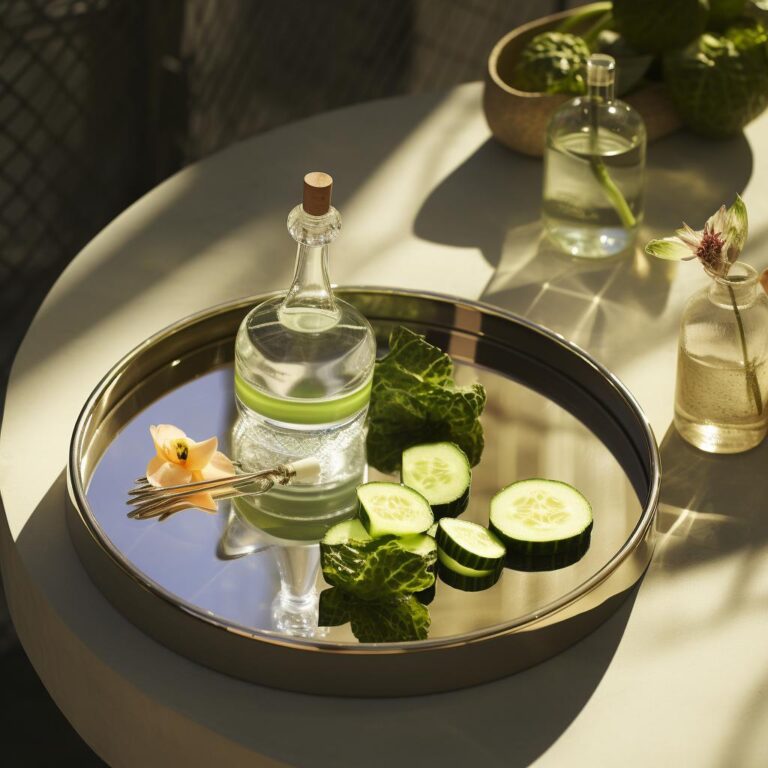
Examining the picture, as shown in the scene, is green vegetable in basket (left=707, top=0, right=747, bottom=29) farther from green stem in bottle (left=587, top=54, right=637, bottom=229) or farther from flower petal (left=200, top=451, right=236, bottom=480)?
flower petal (left=200, top=451, right=236, bottom=480)

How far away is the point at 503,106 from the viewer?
1.33m

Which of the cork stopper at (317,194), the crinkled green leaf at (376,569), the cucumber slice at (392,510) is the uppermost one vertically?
the cork stopper at (317,194)

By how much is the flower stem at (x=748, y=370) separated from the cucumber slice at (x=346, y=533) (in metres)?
0.33

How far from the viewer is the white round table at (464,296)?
0.74 meters

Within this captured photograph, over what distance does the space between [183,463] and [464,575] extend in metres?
0.23

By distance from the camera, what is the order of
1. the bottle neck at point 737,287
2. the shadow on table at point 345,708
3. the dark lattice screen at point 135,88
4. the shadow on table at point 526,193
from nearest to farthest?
the shadow on table at point 345,708 < the bottle neck at point 737,287 < the shadow on table at point 526,193 < the dark lattice screen at point 135,88

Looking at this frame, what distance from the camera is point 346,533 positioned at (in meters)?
0.84

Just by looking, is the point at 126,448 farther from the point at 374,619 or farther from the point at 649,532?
the point at 649,532

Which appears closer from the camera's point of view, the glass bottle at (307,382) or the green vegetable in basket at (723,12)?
the glass bottle at (307,382)

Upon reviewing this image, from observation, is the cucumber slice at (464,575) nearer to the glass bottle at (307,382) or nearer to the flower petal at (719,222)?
the glass bottle at (307,382)

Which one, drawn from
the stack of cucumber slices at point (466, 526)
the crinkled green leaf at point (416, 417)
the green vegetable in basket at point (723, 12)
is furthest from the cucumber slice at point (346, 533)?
the green vegetable in basket at point (723, 12)

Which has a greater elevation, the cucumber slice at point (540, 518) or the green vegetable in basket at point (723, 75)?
the green vegetable in basket at point (723, 75)

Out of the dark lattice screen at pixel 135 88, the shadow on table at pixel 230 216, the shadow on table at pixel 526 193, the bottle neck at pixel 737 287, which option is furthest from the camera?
the dark lattice screen at pixel 135 88

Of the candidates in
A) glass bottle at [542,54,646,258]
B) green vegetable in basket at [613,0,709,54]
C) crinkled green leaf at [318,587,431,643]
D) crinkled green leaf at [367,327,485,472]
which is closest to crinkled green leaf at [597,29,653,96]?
green vegetable in basket at [613,0,709,54]
